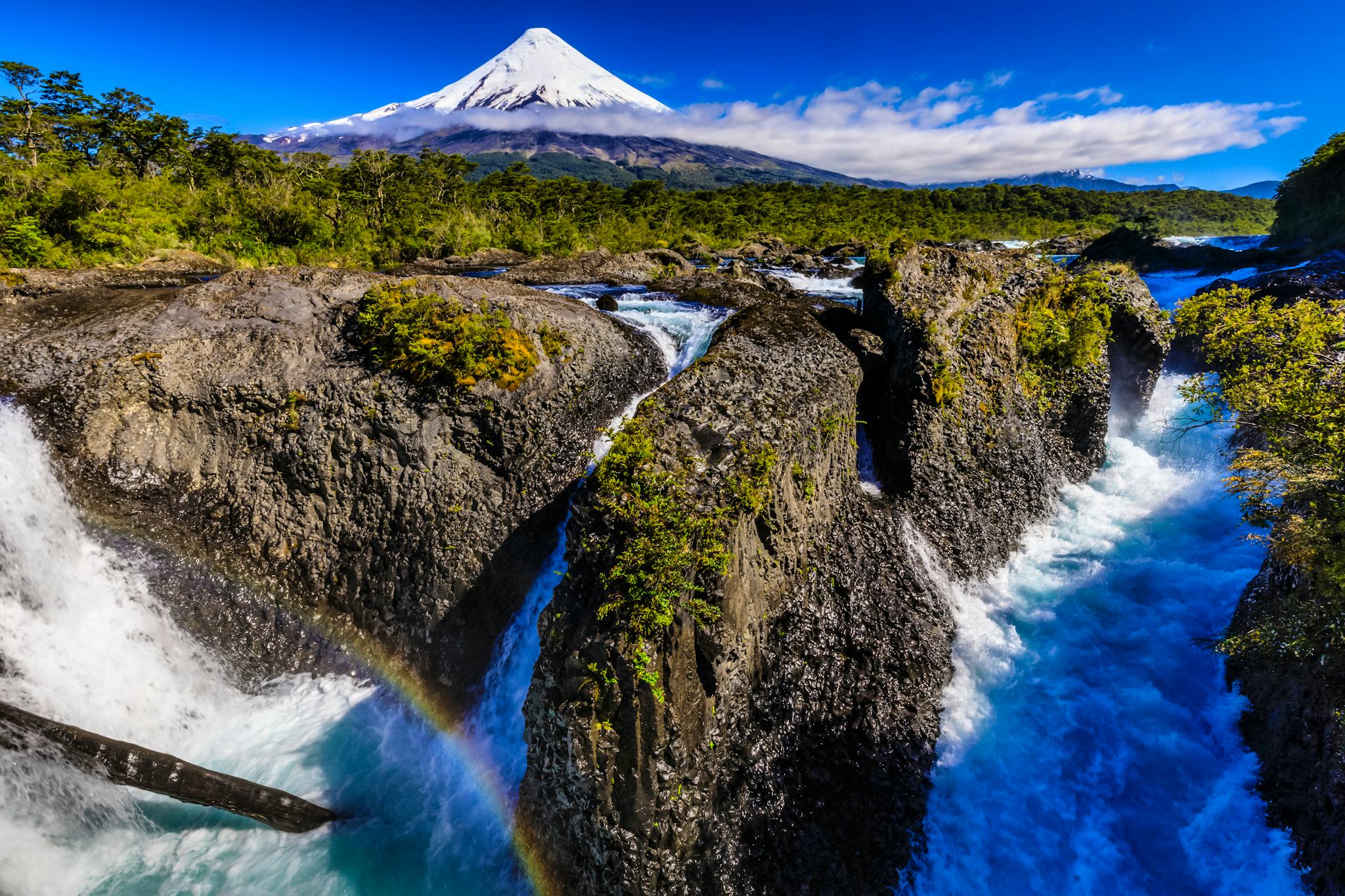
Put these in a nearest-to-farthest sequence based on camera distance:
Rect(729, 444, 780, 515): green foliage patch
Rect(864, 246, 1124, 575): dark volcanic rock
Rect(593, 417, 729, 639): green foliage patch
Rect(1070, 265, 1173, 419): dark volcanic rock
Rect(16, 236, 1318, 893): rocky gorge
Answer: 1. Rect(593, 417, 729, 639): green foliage patch
2. Rect(16, 236, 1318, 893): rocky gorge
3. Rect(729, 444, 780, 515): green foliage patch
4. Rect(864, 246, 1124, 575): dark volcanic rock
5. Rect(1070, 265, 1173, 419): dark volcanic rock

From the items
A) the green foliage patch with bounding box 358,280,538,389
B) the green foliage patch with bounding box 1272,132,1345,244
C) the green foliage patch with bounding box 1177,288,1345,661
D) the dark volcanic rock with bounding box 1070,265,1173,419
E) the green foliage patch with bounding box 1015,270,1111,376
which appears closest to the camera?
the green foliage patch with bounding box 1177,288,1345,661

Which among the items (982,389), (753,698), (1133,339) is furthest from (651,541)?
(1133,339)

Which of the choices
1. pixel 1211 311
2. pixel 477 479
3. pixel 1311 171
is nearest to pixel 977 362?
pixel 1211 311

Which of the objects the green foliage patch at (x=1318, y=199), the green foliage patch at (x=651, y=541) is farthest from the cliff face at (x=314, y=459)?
the green foliage patch at (x=1318, y=199)

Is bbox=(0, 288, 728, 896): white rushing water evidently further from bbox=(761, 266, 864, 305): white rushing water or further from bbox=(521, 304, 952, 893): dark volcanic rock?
bbox=(761, 266, 864, 305): white rushing water

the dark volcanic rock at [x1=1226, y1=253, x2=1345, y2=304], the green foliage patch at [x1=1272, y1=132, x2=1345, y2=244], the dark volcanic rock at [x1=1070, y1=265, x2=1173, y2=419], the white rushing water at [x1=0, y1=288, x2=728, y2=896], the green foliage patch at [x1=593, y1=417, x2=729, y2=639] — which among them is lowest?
the white rushing water at [x1=0, y1=288, x2=728, y2=896]

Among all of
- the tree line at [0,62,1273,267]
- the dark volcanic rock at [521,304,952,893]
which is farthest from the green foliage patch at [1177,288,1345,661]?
the tree line at [0,62,1273,267]

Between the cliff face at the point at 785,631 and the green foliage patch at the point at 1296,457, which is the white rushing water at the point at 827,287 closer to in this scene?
the cliff face at the point at 785,631

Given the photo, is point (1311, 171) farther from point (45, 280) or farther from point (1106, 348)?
point (45, 280)
